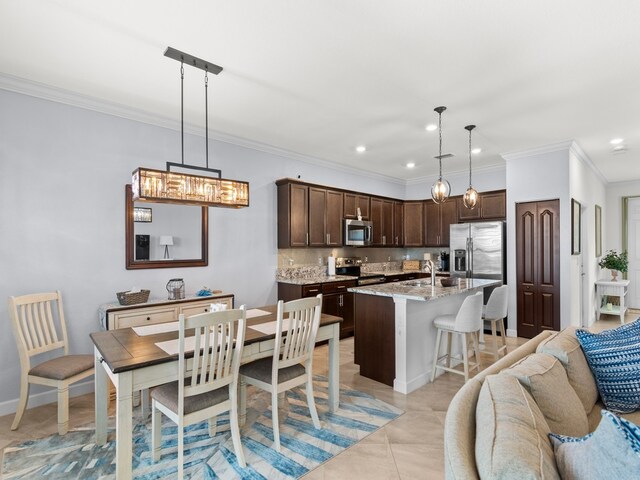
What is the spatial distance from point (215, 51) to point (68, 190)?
2002mm

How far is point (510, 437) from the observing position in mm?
982

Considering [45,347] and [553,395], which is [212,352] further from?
[45,347]

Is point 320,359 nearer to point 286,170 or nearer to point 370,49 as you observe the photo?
point 286,170

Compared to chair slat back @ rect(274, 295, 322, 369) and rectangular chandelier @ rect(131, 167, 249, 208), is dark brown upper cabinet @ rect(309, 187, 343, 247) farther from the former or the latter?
chair slat back @ rect(274, 295, 322, 369)

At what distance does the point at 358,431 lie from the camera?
2.62 meters

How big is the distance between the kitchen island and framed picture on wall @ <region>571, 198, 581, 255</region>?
2.22m

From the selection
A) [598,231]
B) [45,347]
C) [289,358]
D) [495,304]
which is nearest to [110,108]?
[45,347]

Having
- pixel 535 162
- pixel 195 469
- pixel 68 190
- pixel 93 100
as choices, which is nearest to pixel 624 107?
pixel 535 162

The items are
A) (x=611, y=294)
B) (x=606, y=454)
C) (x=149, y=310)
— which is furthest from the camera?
(x=611, y=294)

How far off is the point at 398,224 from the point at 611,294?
4.03 m

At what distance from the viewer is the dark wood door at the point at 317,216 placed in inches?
206

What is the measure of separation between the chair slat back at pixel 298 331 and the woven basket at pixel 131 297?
1.61 metres

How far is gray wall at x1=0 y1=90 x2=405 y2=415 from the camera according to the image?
3.01 meters

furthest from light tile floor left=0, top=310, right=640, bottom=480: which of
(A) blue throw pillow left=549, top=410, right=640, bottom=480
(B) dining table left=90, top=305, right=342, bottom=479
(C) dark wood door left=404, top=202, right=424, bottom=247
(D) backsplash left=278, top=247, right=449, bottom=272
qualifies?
(C) dark wood door left=404, top=202, right=424, bottom=247
